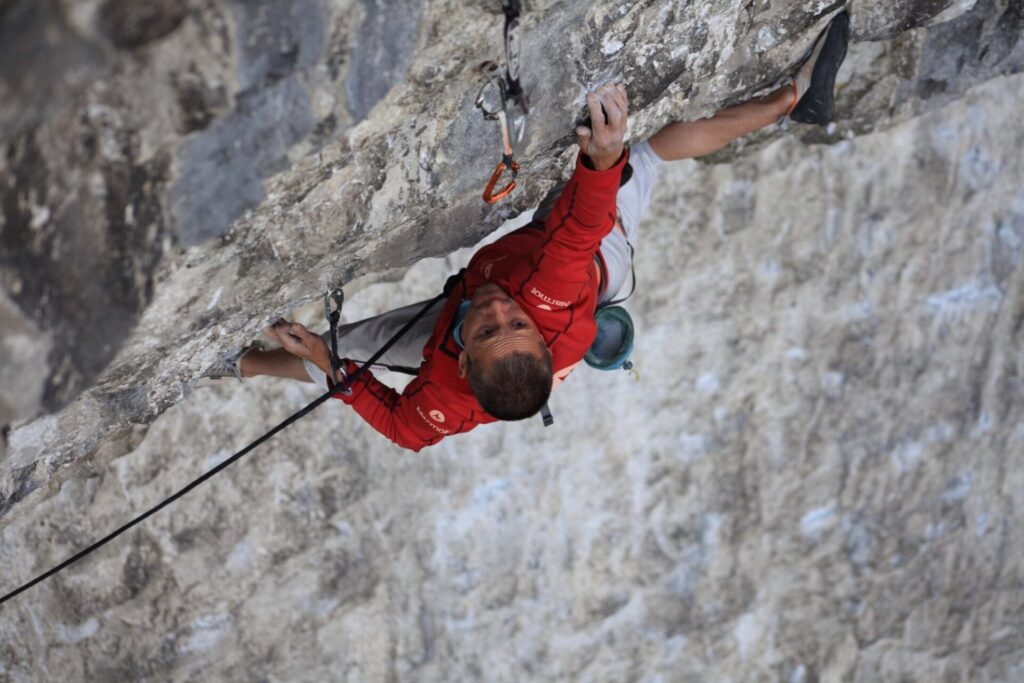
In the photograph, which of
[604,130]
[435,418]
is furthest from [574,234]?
[435,418]

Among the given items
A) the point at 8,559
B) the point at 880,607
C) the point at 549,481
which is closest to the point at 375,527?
the point at 549,481

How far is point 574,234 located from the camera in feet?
6.08

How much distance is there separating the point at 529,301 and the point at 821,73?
3.70 ft

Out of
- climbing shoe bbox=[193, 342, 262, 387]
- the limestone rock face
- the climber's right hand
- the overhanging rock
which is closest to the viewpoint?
the overhanging rock

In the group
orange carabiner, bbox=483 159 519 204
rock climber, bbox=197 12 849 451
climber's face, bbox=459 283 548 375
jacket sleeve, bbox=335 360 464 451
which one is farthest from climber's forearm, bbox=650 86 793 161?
jacket sleeve, bbox=335 360 464 451

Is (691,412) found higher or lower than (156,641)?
higher

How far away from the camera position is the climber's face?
1.84m

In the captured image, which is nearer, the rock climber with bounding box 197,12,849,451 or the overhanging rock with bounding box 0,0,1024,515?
the overhanging rock with bounding box 0,0,1024,515

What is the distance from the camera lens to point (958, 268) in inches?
153

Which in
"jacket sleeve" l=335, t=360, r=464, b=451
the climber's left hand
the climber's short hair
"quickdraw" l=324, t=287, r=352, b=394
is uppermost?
the climber's left hand

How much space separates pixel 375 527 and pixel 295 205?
1.90 metres

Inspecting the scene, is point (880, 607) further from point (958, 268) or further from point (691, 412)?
point (958, 268)

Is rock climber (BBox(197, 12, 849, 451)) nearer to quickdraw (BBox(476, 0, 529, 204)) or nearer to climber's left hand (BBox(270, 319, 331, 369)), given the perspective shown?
climber's left hand (BBox(270, 319, 331, 369))

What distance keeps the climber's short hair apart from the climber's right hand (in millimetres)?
368
